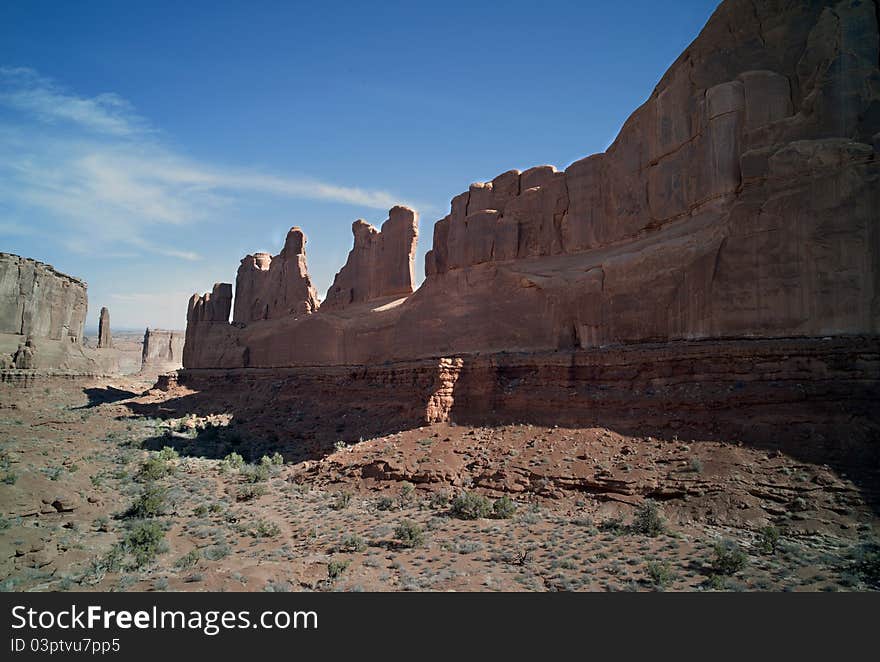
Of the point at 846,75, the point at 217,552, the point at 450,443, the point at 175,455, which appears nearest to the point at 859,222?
the point at 846,75

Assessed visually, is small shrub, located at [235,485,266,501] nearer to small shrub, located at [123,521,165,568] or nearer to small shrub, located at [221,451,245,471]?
small shrub, located at [221,451,245,471]

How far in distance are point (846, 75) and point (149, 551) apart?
17.2 metres

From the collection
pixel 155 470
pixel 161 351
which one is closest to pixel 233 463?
pixel 155 470

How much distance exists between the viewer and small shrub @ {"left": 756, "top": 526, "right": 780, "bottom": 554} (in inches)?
344

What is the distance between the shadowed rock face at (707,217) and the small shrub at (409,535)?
7.91 meters

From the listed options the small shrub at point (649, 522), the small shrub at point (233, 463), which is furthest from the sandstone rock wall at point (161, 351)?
the small shrub at point (649, 522)

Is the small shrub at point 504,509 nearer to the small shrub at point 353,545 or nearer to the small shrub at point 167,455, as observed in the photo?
the small shrub at point 353,545

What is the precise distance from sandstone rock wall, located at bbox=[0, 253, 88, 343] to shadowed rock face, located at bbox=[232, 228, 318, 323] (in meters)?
11.1

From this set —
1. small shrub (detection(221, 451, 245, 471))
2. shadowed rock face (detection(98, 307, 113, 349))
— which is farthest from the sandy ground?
shadowed rock face (detection(98, 307, 113, 349))

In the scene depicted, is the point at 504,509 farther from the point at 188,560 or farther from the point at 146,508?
the point at 146,508

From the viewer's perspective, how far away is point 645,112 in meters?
16.9

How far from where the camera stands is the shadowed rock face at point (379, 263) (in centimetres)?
2620

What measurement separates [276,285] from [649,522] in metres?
29.5

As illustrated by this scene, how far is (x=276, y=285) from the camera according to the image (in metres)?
35.2
